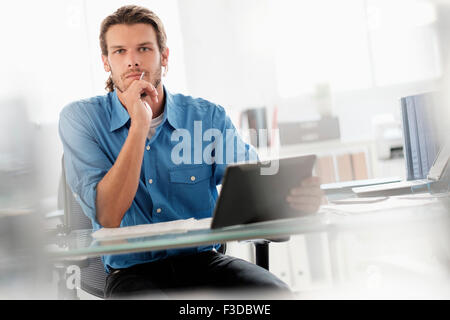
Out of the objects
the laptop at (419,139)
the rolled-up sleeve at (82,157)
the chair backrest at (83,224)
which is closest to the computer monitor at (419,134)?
the laptop at (419,139)

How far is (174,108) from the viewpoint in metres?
1.41

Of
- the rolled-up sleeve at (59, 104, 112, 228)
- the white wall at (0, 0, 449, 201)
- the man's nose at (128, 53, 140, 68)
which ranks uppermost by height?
the white wall at (0, 0, 449, 201)

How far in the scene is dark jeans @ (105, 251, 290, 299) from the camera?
0.90m

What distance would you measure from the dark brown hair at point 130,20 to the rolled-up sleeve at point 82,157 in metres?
0.24

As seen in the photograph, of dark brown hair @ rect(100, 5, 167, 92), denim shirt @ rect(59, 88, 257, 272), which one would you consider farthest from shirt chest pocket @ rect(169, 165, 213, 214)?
dark brown hair @ rect(100, 5, 167, 92)

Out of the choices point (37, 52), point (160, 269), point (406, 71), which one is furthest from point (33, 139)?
point (406, 71)

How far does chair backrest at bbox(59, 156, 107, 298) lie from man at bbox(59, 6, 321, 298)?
0.13m

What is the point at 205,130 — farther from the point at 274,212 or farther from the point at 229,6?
the point at 229,6

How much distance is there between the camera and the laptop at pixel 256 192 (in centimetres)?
71

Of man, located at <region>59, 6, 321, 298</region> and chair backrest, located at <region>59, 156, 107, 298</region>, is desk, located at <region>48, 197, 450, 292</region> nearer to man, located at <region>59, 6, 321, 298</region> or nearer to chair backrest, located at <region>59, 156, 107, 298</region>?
man, located at <region>59, 6, 321, 298</region>

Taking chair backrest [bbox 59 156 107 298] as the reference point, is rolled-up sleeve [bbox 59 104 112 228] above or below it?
above

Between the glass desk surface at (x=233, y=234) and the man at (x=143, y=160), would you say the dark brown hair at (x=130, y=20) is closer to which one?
the man at (x=143, y=160)

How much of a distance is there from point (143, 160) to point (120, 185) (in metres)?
0.22

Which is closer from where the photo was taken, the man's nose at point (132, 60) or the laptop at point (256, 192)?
the laptop at point (256, 192)
